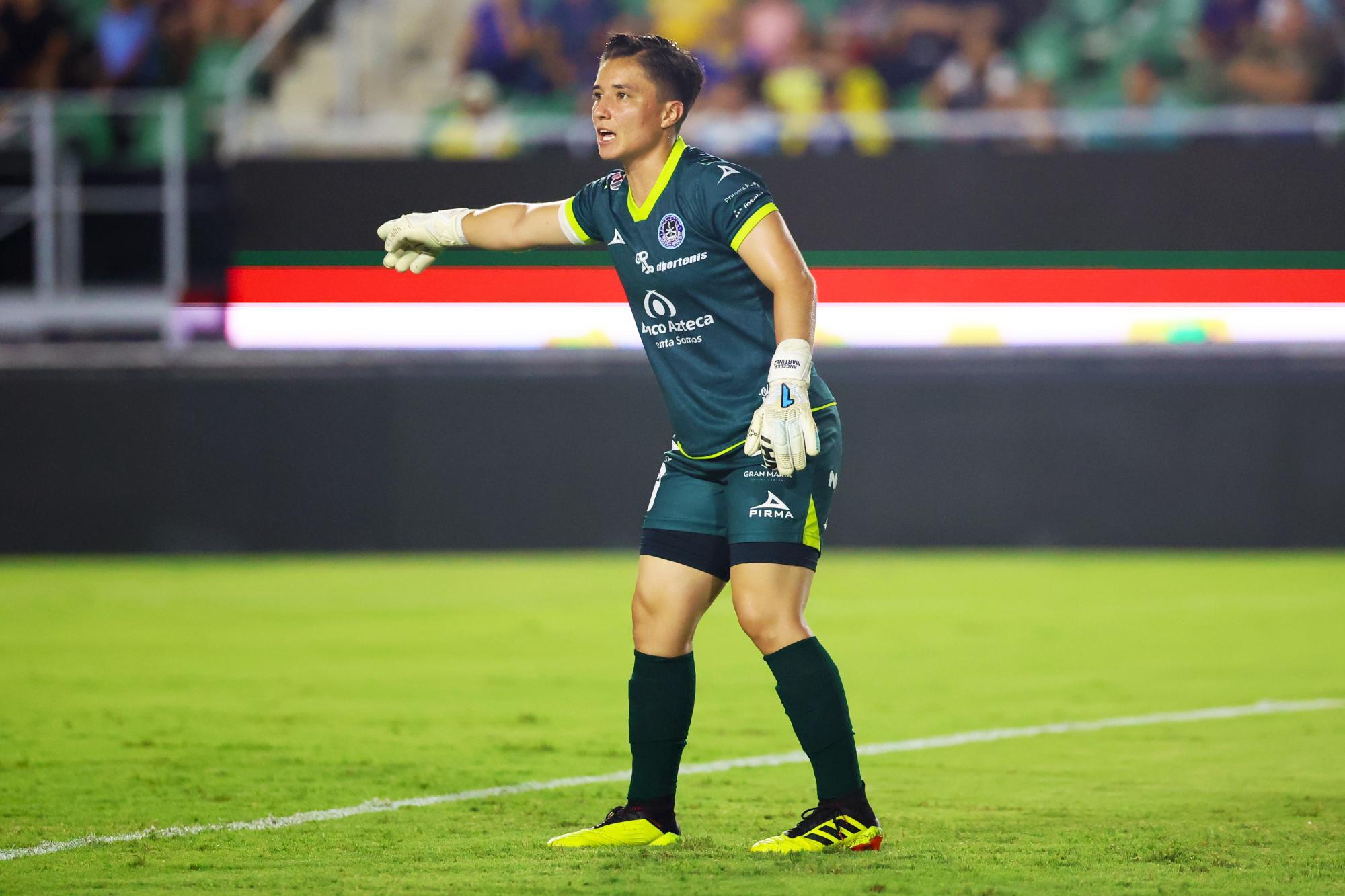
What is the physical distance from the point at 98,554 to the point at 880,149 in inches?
221

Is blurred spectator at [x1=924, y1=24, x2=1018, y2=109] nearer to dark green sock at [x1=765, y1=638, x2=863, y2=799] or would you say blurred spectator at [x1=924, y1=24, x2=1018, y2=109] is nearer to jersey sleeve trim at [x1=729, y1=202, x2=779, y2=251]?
jersey sleeve trim at [x1=729, y1=202, x2=779, y2=251]

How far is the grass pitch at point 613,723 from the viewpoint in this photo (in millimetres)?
4504

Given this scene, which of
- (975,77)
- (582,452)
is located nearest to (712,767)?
(582,452)

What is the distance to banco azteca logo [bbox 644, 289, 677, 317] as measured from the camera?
Result: 4.69m

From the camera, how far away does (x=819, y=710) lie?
4.57m

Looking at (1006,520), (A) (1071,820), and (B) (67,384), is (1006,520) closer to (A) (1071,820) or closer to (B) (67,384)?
(B) (67,384)

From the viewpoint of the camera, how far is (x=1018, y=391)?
11.9 metres

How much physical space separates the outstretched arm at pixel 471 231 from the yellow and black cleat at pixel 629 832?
58.4 inches

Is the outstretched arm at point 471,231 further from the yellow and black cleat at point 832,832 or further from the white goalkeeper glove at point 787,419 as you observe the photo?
the yellow and black cleat at point 832,832

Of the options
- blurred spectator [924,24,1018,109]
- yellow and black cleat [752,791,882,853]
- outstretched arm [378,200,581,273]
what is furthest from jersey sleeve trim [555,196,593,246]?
blurred spectator [924,24,1018,109]

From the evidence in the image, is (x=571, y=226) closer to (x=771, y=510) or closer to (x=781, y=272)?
(x=781, y=272)

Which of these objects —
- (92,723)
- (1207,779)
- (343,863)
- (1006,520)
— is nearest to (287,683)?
(92,723)

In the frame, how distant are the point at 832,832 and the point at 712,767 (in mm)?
1348

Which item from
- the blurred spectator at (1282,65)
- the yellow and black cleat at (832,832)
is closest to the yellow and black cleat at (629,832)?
the yellow and black cleat at (832,832)
